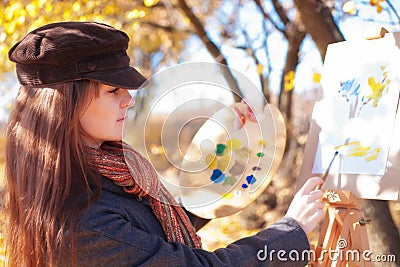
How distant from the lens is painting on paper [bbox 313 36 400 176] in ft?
5.77

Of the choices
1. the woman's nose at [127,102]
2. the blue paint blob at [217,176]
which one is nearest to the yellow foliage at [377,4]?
the blue paint blob at [217,176]

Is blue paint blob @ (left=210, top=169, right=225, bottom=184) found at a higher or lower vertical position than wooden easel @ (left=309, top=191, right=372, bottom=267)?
higher

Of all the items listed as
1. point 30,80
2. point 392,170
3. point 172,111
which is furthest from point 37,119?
point 392,170

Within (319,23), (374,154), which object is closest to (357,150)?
(374,154)

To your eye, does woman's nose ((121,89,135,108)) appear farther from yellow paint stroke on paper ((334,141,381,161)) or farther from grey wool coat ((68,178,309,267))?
yellow paint stroke on paper ((334,141,381,161))

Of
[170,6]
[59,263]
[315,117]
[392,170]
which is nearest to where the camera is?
[59,263]

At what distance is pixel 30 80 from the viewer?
4.33 ft

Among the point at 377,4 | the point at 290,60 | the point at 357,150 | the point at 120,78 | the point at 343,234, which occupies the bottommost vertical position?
the point at 343,234

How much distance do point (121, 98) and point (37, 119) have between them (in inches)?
7.7

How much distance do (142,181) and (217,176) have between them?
0.61 feet

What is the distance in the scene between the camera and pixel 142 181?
1.34 meters

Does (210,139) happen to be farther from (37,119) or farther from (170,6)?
(170,6)

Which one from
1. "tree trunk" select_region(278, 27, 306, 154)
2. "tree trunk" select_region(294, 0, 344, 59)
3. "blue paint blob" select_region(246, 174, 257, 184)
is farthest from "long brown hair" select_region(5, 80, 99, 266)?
"tree trunk" select_region(278, 27, 306, 154)

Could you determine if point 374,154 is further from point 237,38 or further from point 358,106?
Result: point 237,38
